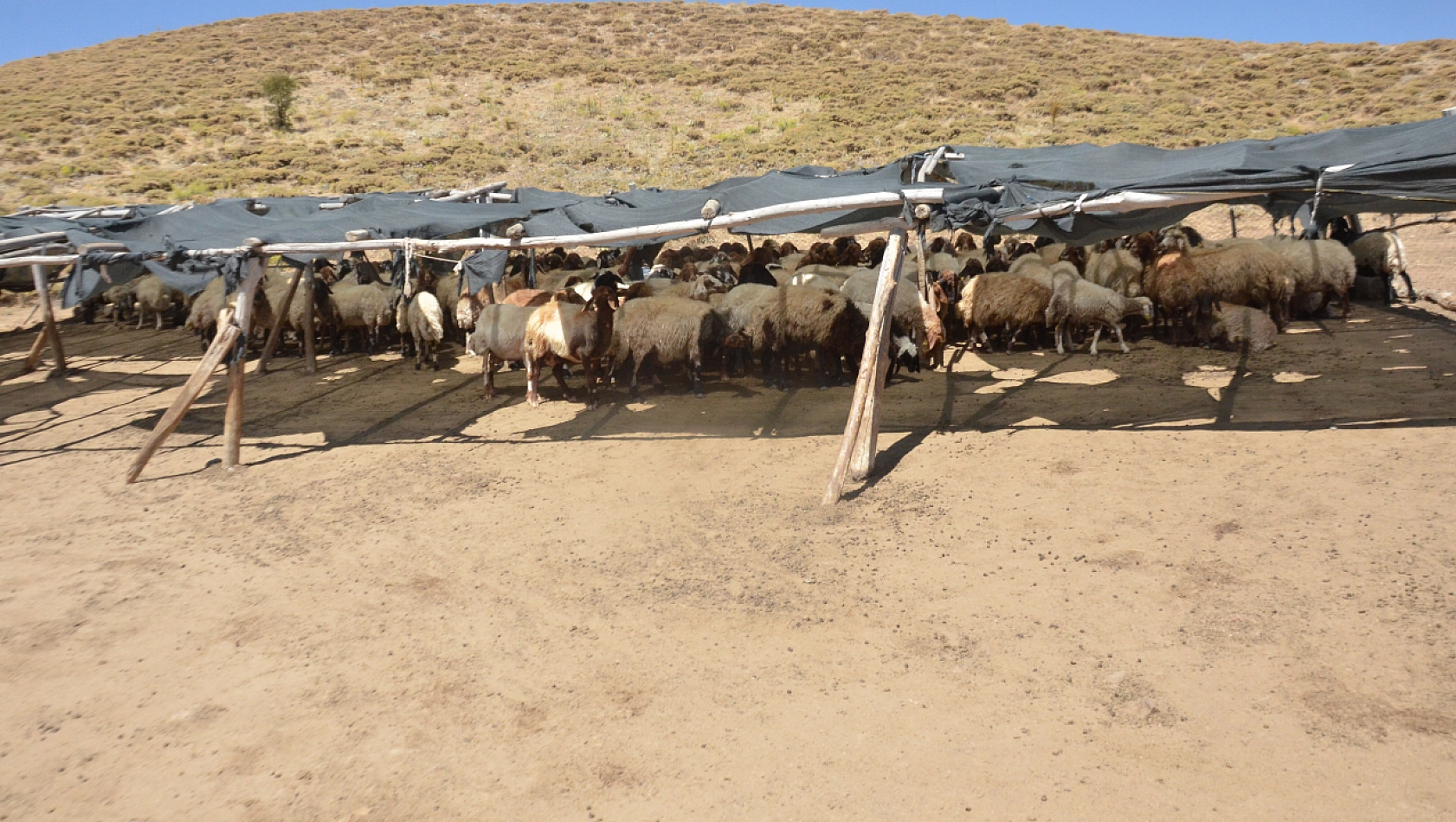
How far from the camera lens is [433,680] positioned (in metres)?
5.39

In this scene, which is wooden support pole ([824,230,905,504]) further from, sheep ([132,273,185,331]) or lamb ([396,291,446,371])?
sheep ([132,273,185,331])

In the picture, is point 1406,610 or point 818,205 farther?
point 818,205

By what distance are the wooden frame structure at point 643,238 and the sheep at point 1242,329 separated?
12.5ft

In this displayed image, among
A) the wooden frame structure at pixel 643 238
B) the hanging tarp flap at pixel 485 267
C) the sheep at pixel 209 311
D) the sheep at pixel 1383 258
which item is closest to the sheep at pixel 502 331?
the hanging tarp flap at pixel 485 267

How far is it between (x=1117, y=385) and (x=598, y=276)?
6.76 metres

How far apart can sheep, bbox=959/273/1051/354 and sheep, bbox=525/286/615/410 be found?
5.02 m

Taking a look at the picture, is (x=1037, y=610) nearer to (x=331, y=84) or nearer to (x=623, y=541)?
(x=623, y=541)

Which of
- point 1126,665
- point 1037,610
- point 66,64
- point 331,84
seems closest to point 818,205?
point 1037,610

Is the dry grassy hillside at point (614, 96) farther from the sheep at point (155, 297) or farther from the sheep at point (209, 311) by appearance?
the sheep at point (209, 311)

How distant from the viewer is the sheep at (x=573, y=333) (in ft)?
36.2

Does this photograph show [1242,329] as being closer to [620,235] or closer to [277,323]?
[620,235]

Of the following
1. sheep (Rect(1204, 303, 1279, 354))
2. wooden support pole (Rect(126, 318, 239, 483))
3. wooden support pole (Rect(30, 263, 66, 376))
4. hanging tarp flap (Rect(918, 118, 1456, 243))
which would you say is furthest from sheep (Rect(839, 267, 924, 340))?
wooden support pole (Rect(30, 263, 66, 376))

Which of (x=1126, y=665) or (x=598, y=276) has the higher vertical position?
(x=598, y=276)

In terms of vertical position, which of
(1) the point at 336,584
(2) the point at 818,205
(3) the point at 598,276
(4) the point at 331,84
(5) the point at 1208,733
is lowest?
(1) the point at 336,584
